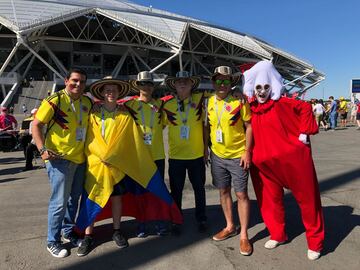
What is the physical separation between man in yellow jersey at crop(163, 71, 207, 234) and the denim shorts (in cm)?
23

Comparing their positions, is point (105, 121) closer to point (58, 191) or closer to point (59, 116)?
point (59, 116)

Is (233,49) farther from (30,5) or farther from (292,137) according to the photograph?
(292,137)

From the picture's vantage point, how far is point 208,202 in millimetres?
6047

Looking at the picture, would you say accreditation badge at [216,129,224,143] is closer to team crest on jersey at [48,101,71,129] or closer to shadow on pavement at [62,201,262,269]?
shadow on pavement at [62,201,262,269]

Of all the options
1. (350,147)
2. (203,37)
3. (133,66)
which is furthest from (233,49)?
(350,147)

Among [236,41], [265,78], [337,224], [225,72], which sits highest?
Answer: [236,41]

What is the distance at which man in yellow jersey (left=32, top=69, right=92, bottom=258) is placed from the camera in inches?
154

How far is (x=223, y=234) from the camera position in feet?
14.3

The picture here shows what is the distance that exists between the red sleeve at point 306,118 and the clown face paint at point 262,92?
0.99 ft

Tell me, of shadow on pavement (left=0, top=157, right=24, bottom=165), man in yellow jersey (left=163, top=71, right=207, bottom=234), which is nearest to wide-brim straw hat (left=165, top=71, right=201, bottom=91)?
man in yellow jersey (left=163, top=71, right=207, bottom=234)

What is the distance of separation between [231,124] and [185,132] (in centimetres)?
59

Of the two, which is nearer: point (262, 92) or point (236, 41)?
point (262, 92)

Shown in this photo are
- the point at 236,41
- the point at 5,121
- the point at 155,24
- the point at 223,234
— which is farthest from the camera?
the point at 236,41

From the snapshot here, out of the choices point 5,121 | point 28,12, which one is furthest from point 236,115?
point 28,12
